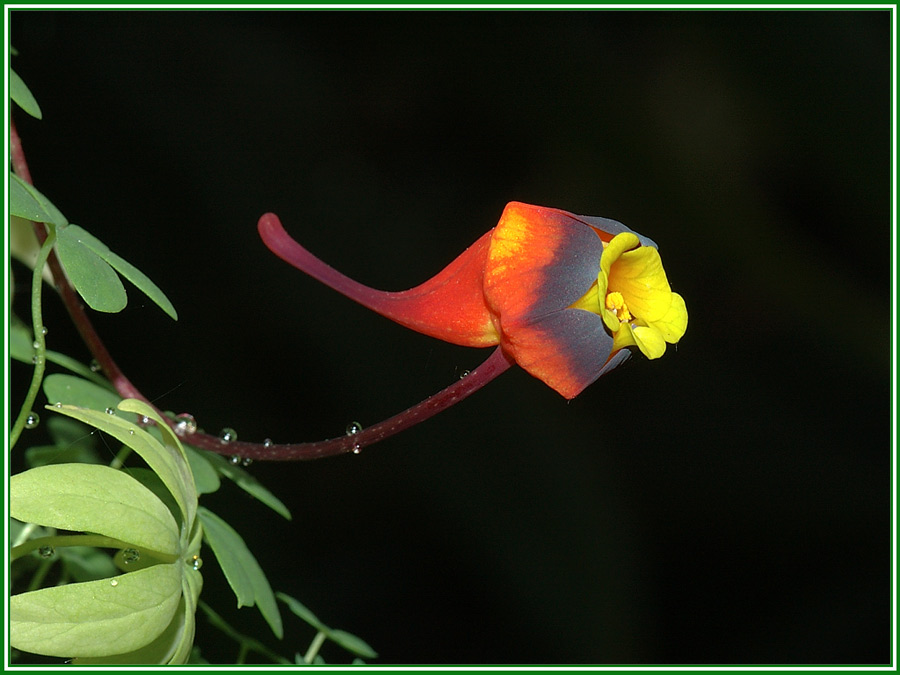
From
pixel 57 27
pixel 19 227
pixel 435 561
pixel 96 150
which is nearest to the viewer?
pixel 19 227

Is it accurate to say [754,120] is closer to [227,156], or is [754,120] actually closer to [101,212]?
[227,156]

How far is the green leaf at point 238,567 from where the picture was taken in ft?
1.95

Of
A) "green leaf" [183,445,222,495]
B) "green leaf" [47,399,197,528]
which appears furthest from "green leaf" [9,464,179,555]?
"green leaf" [183,445,222,495]

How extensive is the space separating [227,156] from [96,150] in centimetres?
27

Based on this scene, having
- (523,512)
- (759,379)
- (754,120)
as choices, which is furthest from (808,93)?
(523,512)

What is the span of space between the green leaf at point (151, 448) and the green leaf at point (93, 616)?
55mm

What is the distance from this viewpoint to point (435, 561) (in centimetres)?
187

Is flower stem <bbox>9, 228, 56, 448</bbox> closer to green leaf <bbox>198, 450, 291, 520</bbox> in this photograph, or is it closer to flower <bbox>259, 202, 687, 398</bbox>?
green leaf <bbox>198, 450, 291, 520</bbox>

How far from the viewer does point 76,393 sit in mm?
667

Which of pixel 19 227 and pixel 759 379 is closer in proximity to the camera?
pixel 19 227

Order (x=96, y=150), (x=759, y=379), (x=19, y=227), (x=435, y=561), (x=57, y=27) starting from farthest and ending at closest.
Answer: (x=759, y=379) < (x=435, y=561) < (x=96, y=150) < (x=57, y=27) < (x=19, y=227)

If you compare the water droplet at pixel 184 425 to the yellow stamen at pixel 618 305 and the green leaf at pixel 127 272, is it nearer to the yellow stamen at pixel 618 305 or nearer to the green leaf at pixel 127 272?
the green leaf at pixel 127 272

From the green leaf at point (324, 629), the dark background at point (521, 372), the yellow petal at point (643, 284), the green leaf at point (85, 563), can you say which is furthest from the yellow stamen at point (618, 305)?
the dark background at point (521, 372)

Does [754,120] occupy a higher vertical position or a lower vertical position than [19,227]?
higher
